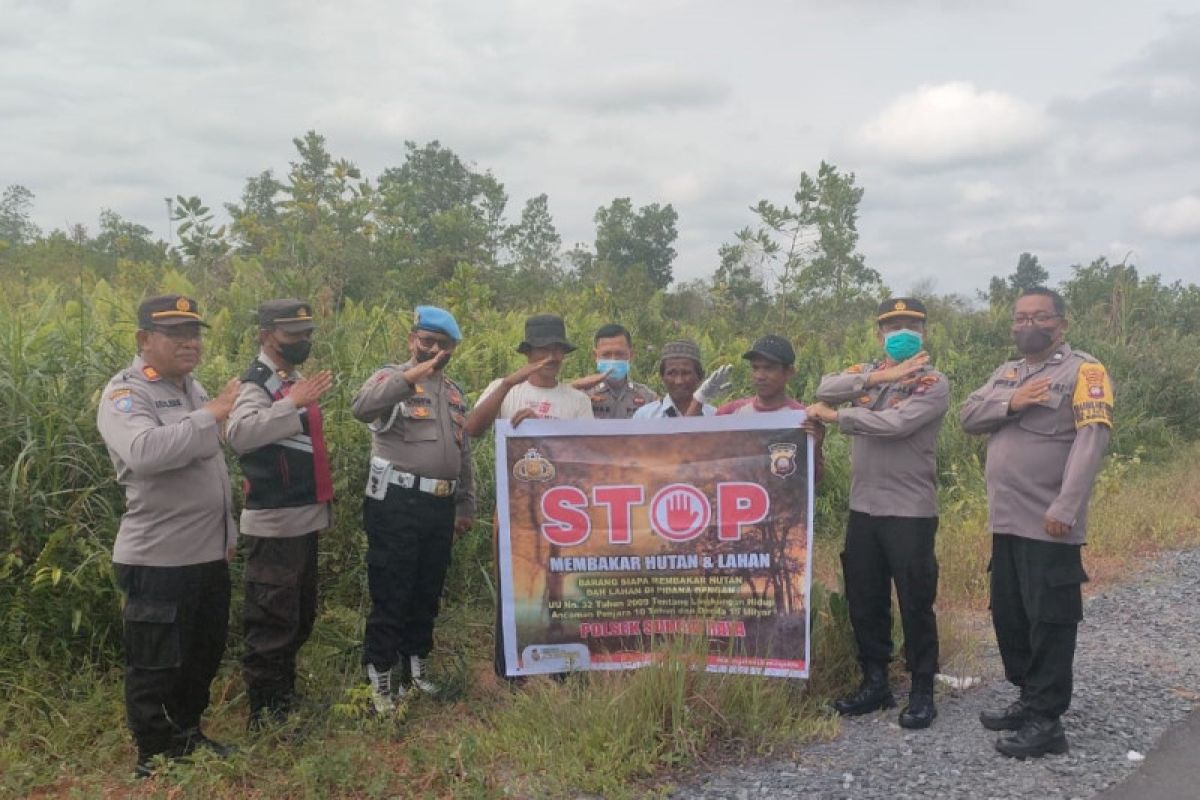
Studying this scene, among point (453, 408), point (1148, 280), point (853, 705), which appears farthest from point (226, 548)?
point (1148, 280)

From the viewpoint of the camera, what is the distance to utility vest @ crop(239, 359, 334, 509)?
3816 millimetres

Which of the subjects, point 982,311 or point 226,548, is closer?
point 226,548

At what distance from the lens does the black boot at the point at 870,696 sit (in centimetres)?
418

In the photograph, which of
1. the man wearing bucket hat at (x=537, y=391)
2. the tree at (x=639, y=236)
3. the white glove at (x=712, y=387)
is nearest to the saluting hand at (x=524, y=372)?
the man wearing bucket hat at (x=537, y=391)

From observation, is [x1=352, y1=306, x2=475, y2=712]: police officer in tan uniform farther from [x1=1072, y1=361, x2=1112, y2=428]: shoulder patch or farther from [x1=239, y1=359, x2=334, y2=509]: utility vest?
[x1=1072, y1=361, x2=1112, y2=428]: shoulder patch

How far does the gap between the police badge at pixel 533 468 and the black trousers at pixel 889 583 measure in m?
1.46

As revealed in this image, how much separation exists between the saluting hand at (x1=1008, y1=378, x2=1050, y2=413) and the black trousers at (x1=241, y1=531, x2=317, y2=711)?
3.12 meters

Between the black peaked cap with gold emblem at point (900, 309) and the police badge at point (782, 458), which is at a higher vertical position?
the black peaked cap with gold emblem at point (900, 309)

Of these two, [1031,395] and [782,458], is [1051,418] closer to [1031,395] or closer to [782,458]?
[1031,395]

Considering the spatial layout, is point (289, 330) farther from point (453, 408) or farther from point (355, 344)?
point (355, 344)

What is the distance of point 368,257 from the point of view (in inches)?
443

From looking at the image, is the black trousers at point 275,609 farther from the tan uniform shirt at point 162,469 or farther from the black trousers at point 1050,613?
the black trousers at point 1050,613

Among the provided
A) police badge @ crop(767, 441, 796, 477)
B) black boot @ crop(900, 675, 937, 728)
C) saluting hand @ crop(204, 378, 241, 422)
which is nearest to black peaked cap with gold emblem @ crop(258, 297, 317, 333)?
saluting hand @ crop(204, 378, 241, 422)

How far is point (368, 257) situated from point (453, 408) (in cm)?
745
